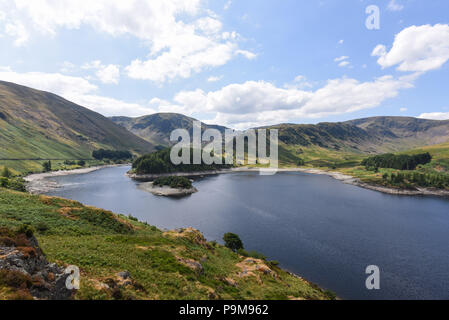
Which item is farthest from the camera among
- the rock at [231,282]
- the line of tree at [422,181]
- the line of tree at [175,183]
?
the line of tree at [422,181]

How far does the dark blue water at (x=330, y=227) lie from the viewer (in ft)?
160

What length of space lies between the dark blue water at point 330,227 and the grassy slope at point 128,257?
20.0m

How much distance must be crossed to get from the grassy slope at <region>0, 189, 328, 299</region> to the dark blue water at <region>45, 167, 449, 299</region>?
1997cm

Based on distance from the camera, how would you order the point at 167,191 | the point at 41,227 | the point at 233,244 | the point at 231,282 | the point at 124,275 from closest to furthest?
the point at 124,275 → the point at 231,282 → the point at 41,227 → the point at 233,244 → the point at 167,191

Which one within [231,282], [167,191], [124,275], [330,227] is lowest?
[330,227]

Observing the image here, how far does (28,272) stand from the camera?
16297 mm

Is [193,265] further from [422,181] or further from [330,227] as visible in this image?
[422,181]

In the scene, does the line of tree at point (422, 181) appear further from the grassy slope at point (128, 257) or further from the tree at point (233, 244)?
the grassy slope at point (128, 257)

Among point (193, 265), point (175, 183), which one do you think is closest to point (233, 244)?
point (193, 265)

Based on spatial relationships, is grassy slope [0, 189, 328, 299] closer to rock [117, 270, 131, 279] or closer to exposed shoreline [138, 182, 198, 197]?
rock [117, 270, 131, 279]

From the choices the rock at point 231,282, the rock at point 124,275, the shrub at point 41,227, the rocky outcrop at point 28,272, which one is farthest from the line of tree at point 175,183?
the rocky outcrop at point 28,272

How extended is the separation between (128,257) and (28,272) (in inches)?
444
